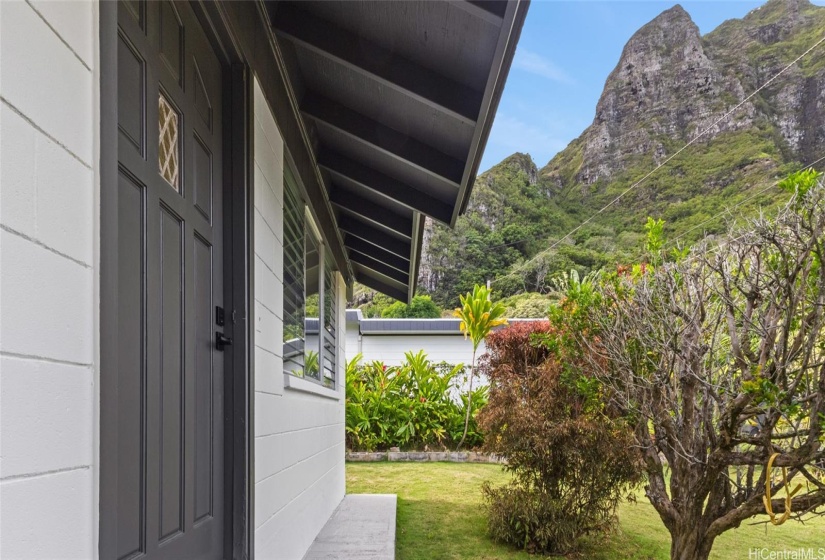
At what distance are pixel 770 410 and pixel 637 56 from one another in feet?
209

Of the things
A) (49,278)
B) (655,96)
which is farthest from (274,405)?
(655,96)

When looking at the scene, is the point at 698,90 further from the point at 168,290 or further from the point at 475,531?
the point at 168,290

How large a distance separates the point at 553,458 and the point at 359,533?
6.36 feet

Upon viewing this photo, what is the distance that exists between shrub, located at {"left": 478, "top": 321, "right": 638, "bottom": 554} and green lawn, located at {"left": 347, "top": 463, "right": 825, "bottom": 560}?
261mm

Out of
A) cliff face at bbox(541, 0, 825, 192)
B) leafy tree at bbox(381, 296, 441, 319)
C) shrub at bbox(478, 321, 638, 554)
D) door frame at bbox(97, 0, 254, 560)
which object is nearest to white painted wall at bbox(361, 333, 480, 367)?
shrub at bbox(478, 321, 638, 554)

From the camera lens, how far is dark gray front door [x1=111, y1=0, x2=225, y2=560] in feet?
6.35

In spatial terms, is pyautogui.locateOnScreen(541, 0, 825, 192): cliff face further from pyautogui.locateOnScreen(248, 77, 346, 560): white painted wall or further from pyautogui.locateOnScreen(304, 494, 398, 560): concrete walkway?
A: pyautogui.locateOnScreen(248, 77, 346, 560): white painted wall

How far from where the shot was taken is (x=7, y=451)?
1.12m

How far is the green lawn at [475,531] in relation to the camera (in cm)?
662

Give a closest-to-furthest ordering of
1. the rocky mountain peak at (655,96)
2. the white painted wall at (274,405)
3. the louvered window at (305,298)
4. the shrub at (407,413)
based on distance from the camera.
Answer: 1. the white painted wall at (274,405)
2. the louvered window at (305,298)
3. the shrub at (407,413)
4. the rocky mountain peak at (655,96)

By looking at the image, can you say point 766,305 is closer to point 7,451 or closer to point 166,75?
point 166,75
